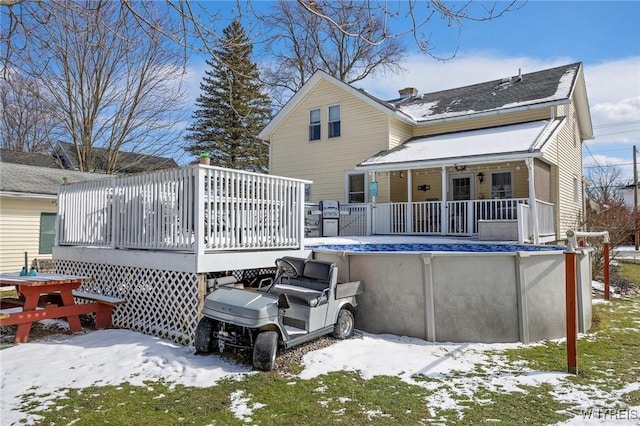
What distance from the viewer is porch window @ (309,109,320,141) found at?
17.1 metres

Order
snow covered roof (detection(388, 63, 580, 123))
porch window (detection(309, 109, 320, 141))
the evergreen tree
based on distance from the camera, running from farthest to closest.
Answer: the evergreen tree < porch window (detection(309, 109, 320, 141)) < snow covered roof (detection(388, 63, 580, 123))

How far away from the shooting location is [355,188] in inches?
632

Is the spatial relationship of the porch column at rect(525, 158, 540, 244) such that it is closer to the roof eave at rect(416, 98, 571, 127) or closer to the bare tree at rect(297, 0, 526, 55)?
the roof eave at rect(416, 98, 571, 127)

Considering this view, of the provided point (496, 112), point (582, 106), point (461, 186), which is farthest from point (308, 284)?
point (582, 106)

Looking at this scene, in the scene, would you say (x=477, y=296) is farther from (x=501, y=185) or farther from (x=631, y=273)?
(x=631, y=273)

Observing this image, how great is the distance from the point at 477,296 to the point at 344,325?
6.47ft

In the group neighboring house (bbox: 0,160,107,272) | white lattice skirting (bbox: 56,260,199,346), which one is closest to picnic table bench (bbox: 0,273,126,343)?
white lattice skirting (bbox: 56,260,199,346)

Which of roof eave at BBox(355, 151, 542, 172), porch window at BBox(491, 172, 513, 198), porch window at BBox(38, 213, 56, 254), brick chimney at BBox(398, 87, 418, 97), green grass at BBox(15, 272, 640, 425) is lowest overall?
green grass at BBox(15, 272, 640, 425)

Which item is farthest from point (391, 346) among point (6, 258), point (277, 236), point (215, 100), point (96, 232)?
point (215, 100)

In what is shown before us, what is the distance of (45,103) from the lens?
18.8 meters

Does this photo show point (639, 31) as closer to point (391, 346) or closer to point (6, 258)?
point (391, 346)

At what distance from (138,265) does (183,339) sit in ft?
5.17

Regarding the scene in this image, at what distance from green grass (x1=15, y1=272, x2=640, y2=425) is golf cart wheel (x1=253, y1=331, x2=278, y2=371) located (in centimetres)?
13

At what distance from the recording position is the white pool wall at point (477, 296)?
6.01 meters
